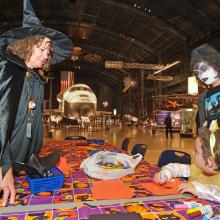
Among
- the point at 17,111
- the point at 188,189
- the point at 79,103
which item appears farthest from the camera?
the point at 79,103

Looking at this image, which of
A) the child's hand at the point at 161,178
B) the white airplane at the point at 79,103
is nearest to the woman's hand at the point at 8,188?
the child's hand at the point at 161,178

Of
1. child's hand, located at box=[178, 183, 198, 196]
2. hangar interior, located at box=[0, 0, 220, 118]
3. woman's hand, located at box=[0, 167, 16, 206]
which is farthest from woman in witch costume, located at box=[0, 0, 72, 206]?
hangar interior, located at box=[0, 0, 220, 118]

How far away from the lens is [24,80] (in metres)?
1.79

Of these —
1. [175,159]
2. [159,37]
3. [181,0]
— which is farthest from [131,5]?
[175,159]

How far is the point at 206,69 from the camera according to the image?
2246 mm

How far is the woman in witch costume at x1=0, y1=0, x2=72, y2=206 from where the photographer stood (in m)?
1.62

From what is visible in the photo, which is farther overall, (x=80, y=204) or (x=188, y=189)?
(x=188, y=189)

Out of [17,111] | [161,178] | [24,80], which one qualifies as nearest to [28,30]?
[24,80]

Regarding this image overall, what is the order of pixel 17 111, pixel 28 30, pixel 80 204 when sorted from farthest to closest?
pixel 28 30 < pixel 17 111 < pixel 80 204

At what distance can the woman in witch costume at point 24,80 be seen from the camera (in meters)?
1.62

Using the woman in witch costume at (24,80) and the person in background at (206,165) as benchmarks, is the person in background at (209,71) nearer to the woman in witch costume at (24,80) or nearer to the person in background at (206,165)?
the person in background at (206,165)

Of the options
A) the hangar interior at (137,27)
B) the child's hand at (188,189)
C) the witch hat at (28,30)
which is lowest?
the child's hand at (188,189)

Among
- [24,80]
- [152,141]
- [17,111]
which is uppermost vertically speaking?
[24,80]

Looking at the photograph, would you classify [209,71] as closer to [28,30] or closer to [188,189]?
[188,189]
